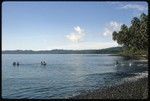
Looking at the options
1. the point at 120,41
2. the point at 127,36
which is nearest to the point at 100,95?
the point at 127,36

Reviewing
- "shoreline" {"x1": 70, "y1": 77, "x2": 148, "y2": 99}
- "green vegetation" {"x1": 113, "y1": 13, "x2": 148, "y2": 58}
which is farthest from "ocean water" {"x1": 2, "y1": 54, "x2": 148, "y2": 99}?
"green vegetation" {"x1": 113, "y1": 13, "x2": 148, "y2": 58}

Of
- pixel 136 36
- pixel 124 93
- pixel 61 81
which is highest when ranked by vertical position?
pixel 136 36

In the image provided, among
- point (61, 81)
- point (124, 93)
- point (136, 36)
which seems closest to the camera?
point (124, 93)

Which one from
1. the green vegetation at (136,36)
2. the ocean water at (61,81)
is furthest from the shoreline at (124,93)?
the green vegetation at (136,36)

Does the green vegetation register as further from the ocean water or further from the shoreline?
the shoreline

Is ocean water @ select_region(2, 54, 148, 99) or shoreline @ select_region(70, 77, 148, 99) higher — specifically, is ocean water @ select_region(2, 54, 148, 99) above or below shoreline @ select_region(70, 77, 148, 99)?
below

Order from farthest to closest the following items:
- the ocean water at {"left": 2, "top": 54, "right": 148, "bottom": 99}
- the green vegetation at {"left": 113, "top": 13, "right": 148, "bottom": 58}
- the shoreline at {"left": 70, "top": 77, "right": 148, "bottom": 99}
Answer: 1. the green vegetation at {"left": 113, "top": 13, "right": 148, "bottom": 58}
2. the ocean water at {"left": 2, "top": 54, "right": 148, "bottom": 99}
3. the shoreline at {"left": 70, "top": 77, "right": 148, "bottom": 99}

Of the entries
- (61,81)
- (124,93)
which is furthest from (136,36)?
(124,93)

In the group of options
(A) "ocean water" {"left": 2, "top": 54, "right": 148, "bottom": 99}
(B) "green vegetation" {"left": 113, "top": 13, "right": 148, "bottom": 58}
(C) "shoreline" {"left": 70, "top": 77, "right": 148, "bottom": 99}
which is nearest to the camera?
(C) "shoreline" {"left": 70, "top": 77, "right": 148, "bottom": 99}

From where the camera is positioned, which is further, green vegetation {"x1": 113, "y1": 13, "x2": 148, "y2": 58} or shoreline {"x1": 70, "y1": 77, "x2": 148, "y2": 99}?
green vegetation {"x1": 113, "y1": 13, "x2": 148, "y2": 58}

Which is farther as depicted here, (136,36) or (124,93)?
(136,36)

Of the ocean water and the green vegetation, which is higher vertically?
the green vegetation

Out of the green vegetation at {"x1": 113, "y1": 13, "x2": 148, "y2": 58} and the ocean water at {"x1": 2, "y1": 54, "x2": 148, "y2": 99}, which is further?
the green vegetation at {"x1": 113, "y1": 13, "x2": 148, "y2": 58}

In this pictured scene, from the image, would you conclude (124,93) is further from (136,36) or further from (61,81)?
(136,36)
